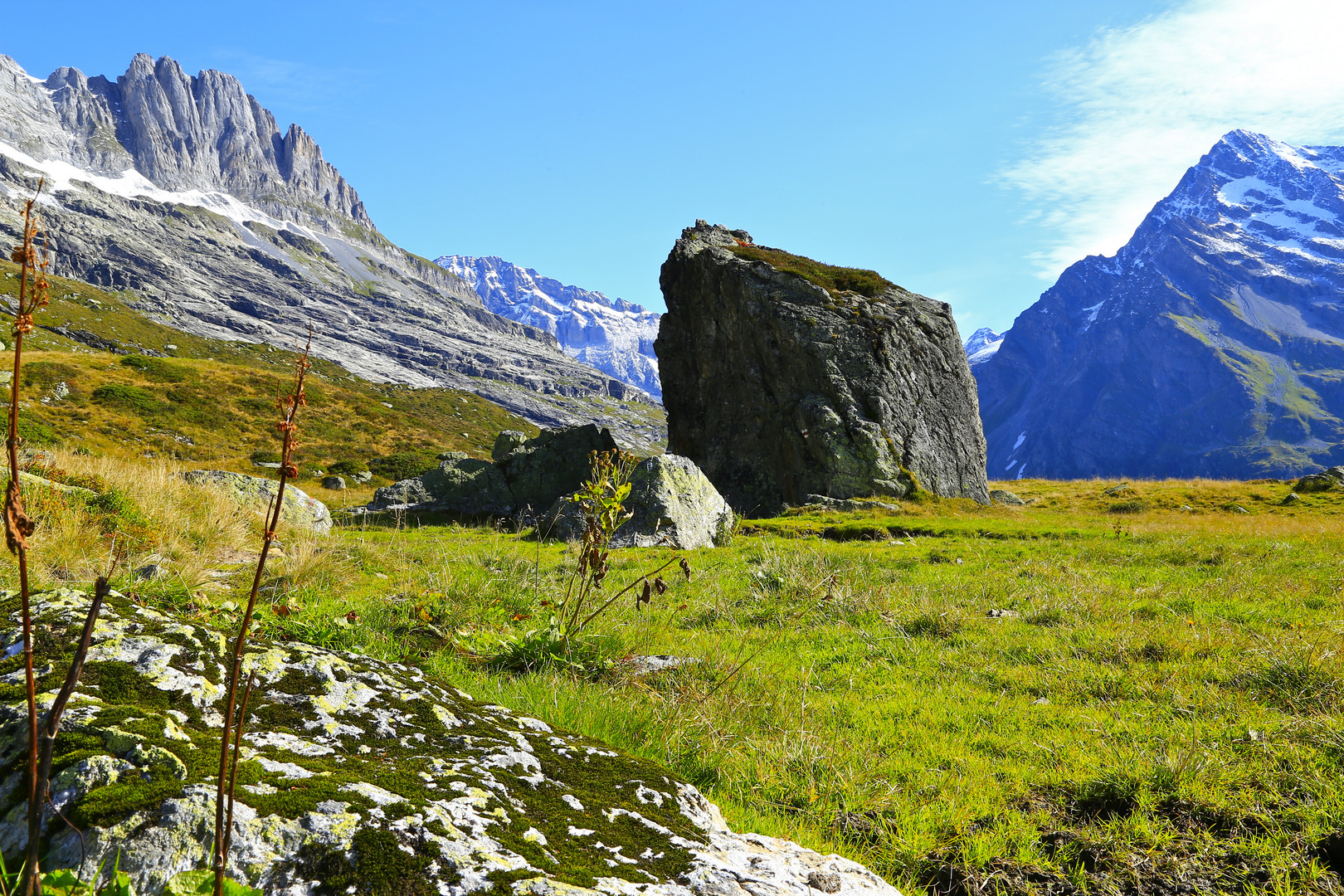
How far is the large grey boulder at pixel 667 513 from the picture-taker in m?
18.2

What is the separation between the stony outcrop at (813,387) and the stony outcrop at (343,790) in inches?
1081

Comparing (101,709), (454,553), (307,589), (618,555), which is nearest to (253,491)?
(454,553)

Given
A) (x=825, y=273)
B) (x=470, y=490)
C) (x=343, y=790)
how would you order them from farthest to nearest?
(x=825, y=273) < (x=470, y=490) < (x=343, y=790)

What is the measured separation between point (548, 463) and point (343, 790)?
1045 inches

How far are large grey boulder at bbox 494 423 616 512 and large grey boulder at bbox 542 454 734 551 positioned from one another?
21.4ft

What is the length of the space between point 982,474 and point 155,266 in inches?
9033

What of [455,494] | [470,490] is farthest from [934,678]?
[455,494]

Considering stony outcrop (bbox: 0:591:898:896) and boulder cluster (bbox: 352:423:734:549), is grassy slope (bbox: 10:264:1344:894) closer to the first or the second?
stony outcrop (bbox: 0:591:898:896)

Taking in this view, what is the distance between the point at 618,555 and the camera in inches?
603

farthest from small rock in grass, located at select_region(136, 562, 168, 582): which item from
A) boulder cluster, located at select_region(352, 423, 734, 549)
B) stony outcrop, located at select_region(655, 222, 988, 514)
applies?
stony outcrop, located at select_region(655, 222, 988, 514)

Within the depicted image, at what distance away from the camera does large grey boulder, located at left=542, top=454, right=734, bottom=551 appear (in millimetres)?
18188

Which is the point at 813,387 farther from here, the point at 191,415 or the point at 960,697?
the point at 191,415

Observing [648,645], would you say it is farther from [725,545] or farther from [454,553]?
[725,545]

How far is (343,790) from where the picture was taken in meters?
2.35
